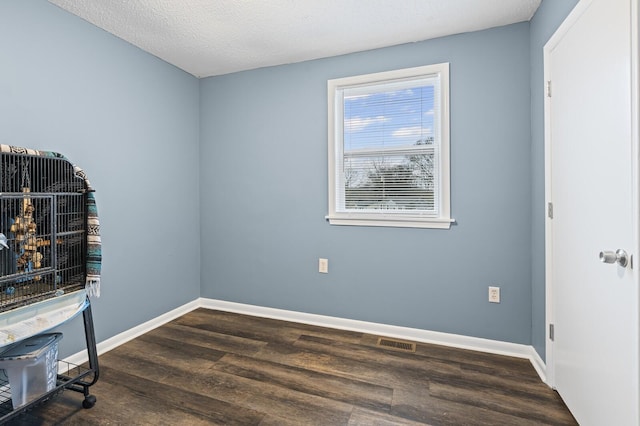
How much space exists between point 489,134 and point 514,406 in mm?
1819

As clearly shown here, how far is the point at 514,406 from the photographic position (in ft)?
5.79

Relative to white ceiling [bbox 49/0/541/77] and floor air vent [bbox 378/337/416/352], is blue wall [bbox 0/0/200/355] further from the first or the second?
floor air vent [bbox 378/337/416/352]

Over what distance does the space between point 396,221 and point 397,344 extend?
1003 millimetres

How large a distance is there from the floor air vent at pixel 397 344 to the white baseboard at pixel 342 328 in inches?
3.1

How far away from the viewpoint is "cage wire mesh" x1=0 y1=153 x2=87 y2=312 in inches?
59.4

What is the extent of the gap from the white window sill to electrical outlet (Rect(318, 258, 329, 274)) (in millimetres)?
363

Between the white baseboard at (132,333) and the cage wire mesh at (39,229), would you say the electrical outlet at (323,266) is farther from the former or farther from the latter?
the cage wire mesh at (39,229)

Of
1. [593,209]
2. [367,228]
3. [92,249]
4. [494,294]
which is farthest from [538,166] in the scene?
[92,249]

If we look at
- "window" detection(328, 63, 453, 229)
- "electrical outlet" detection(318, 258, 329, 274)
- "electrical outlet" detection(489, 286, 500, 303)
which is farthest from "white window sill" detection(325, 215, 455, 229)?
"electrical outlet" detection(489, 286, 500, 303)

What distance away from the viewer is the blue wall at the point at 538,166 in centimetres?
204

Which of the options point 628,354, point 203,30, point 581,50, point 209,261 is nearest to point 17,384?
point 209,261

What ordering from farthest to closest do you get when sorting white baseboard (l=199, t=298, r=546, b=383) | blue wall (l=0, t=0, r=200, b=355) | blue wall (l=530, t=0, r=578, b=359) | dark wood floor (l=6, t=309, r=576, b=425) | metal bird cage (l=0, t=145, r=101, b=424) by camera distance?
white baseboard (l=199, t=298, r=546, b=383), blue wall (l=530, t=0, r=578, b=359), blue wall (l=0, t=0, r=200, b=355), dark wood floor (l=6, t=309, r=576, b=425), metal bird cage (l=0, t=145, r=101, b=424)

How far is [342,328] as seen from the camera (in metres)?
2.86

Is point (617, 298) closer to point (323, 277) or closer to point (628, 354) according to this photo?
point (628, 354)
